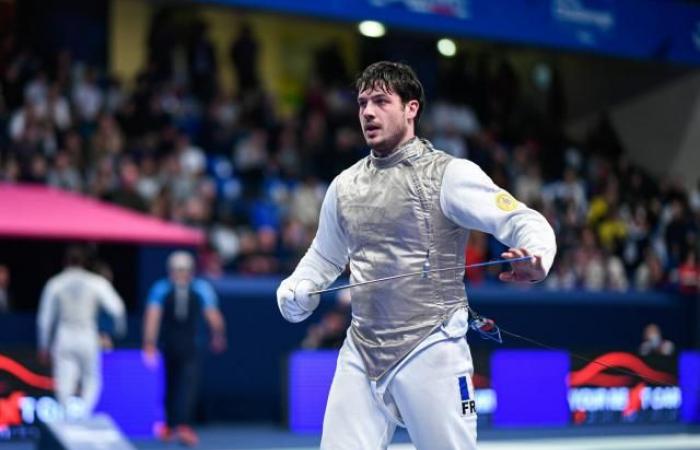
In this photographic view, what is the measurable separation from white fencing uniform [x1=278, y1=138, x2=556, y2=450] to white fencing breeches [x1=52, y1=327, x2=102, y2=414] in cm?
693

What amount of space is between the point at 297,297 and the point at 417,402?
23.2 inches

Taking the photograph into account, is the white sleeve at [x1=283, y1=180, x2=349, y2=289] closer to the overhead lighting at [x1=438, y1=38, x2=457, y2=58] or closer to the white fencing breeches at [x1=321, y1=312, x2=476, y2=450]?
the white fencing breeches at [x1=321, y1=312, x2=476, y2=450]

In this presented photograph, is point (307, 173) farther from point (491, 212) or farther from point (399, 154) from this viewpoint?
point (491, 212)

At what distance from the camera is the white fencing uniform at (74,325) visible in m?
10.8

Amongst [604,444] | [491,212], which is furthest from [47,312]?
[491,212]

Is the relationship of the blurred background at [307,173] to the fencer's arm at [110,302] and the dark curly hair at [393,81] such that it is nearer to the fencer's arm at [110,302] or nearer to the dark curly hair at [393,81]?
the fencer's arm at [110,302]

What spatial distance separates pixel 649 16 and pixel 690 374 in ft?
23.3

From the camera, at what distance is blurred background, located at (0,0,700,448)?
1266cm

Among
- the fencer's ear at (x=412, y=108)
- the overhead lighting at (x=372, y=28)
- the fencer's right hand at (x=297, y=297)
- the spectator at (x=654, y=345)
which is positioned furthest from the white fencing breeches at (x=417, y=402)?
the overhead lighting at (x=372, y=28)

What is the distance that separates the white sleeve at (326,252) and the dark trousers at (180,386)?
6.75 meters

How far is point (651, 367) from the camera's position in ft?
42.8

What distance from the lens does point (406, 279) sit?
4.17 m

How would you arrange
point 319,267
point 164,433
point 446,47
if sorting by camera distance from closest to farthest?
point 319,267
point 164,433
point 446,47

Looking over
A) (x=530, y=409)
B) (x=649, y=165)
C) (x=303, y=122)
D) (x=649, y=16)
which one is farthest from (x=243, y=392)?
(x=649, y=165)
